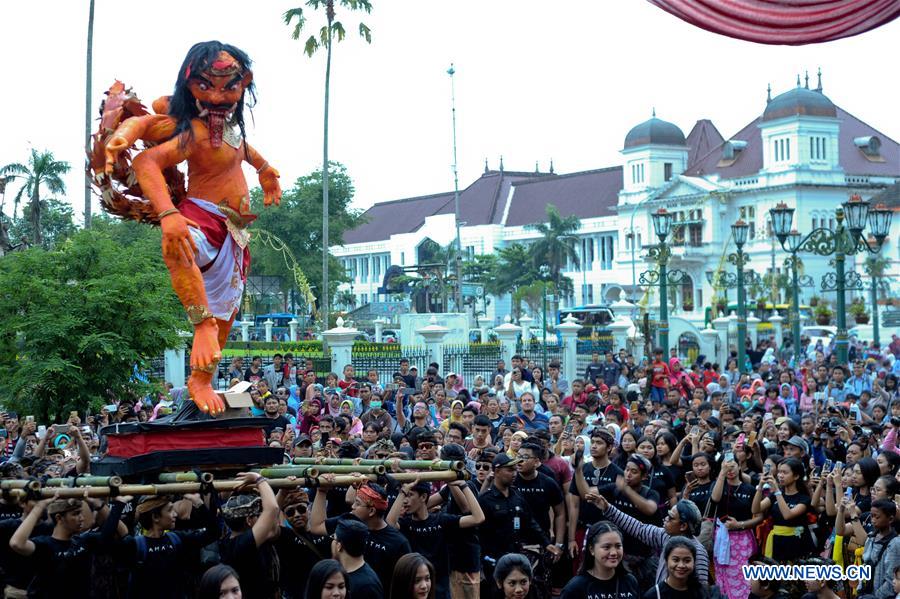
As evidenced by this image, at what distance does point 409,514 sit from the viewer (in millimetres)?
7855

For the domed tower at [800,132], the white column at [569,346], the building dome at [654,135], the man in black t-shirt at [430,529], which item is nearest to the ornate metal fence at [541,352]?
the white column at [569,346]

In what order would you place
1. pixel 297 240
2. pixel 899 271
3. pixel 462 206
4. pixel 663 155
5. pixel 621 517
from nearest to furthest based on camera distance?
1. pixel 621 517
2. pixel 297 240
3. pixel 899 271
4. pixel 663 155
5. pixel 462 206

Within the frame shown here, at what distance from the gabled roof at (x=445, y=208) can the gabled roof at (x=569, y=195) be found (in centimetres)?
160

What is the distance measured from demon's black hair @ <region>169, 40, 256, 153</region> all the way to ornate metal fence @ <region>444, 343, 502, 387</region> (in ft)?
56.2

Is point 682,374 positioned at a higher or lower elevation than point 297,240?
lower

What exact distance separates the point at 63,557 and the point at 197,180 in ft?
7.88

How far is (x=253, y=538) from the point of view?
6.37 metres

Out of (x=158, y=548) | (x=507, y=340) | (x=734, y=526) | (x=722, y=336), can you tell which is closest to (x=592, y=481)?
(x=734, y=526)

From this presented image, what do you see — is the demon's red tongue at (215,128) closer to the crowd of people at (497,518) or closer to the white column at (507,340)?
the crowd of people at (497,518)

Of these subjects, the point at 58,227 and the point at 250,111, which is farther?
the point at 58,227

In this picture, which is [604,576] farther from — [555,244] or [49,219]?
[555,244]

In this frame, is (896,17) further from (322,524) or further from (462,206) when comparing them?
(462,206)

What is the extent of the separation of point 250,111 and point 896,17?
3925mm

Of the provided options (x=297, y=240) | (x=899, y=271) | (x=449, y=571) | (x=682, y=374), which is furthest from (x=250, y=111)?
(x=899, y=271)
